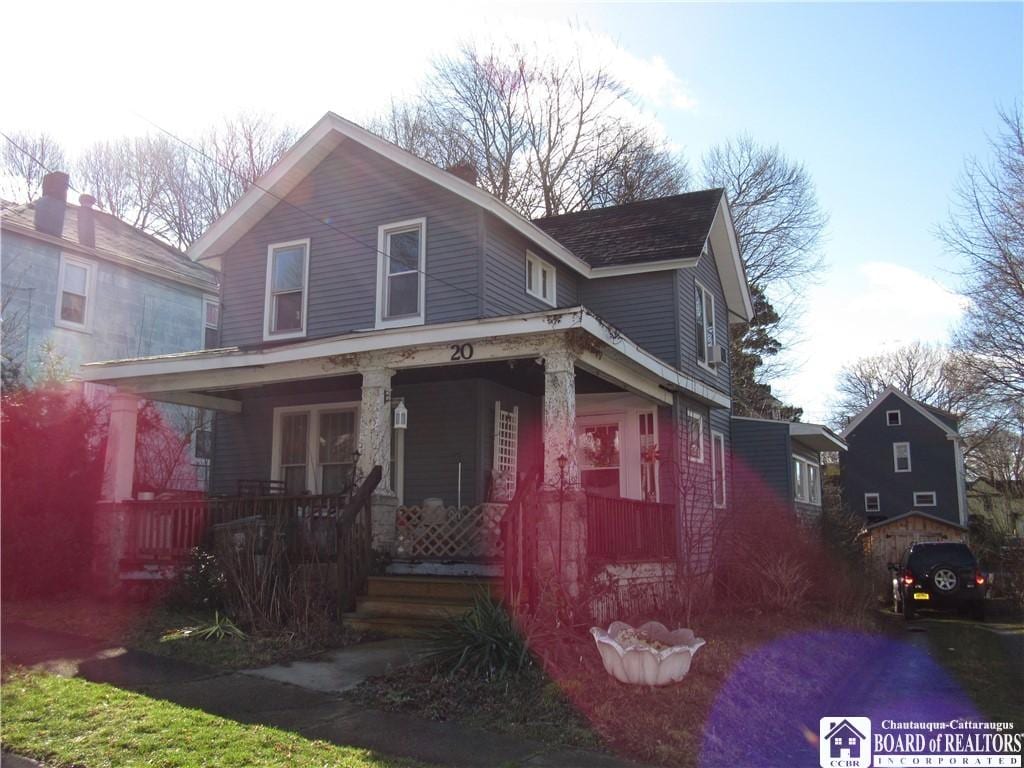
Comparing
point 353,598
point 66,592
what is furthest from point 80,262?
point 353,598

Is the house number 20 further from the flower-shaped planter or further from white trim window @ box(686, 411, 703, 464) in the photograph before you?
white trim window @ box(686, 411, 703, 464)

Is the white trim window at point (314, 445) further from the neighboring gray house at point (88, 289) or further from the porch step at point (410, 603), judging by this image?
the neighboring gray house at point (88, 289)

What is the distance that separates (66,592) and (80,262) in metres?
12.0

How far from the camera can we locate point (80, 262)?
20641mm

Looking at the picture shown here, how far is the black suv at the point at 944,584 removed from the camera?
58.7 feet

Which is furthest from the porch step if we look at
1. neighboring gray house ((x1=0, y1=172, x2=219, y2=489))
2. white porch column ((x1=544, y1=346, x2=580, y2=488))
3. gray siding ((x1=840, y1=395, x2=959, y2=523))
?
gray siding ((x1=840, y1=395, x2=959, y2=523))

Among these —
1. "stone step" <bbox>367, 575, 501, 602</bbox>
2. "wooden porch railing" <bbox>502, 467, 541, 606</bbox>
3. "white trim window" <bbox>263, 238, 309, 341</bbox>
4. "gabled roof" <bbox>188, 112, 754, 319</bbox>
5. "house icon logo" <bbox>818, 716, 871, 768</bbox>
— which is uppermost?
"gabled roof" <bbox>188, 112, 754, 319</bbox>

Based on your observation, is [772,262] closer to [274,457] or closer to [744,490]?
[744,490]

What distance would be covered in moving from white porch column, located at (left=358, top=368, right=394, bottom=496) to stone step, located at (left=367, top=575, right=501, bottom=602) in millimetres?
1284

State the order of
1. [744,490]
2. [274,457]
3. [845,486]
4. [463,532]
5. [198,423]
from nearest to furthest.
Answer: [463,532], [274,457], [744,490], [198,423], [845,486]

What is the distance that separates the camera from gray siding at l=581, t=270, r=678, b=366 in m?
15.2

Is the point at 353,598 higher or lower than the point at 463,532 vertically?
lower

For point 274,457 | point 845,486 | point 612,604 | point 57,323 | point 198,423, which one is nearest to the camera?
point 612,604

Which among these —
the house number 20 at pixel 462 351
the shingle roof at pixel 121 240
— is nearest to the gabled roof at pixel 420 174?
the house number 20 at pixel 462 351
